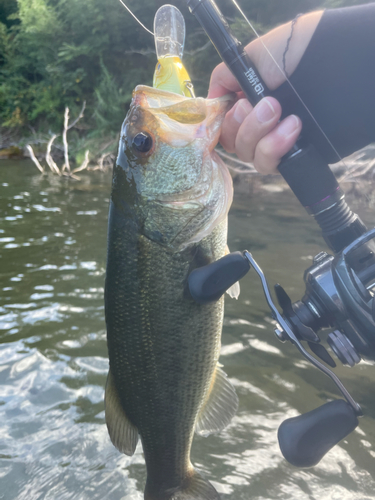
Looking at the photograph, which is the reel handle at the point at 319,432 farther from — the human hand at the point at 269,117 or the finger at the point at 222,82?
the finger at the point at 222,82

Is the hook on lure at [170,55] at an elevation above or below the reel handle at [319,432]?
above

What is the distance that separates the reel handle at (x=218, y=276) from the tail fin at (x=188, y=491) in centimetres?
94

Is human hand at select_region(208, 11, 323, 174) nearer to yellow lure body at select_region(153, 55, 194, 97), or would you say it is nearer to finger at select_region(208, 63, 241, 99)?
finger at select_region(208, 63, 241, 99)

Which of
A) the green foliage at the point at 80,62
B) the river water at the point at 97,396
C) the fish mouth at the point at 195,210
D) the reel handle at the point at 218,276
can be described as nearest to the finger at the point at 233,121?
the fish mouth at the point at 195,210

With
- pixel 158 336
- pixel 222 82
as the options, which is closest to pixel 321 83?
pixel 222 82

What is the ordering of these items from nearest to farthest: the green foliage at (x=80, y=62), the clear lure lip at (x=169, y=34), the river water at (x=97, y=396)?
the clear lure lip at (x=169, y=34) → the river water at (x=97, y=396) → the green foliage at (x=80, y=62)

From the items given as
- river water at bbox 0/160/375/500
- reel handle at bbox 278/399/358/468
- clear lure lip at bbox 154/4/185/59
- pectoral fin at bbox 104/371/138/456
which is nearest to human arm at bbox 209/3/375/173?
clear lure lip at bbox 154/4/185/59

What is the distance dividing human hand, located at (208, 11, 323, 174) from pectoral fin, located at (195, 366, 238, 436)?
95 centimetres

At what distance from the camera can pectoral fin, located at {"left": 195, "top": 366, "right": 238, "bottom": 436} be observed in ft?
5.44

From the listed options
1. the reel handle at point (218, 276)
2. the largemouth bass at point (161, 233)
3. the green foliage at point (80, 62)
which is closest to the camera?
the reel handle at point (218, 276)

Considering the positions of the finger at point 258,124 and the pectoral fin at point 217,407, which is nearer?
the finger at point 258,124

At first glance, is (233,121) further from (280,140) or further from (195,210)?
(195,210)

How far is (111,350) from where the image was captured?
150cm

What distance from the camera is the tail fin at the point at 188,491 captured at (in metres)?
1.66
